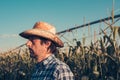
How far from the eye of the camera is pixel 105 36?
5082mm

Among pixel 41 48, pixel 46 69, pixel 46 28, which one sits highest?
pixel 46 28

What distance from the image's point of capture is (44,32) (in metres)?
4.03

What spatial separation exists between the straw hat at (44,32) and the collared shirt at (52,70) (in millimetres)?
221

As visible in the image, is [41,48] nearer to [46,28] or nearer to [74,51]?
[46,28]

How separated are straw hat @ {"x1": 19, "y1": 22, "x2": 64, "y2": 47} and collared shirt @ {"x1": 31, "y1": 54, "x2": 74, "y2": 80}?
0.73 ft

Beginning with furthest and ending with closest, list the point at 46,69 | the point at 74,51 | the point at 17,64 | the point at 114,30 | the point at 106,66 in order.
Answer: the point at 17,64 < the point at 74,51 < the point at 106,66 < the point at 114,30 < the point at 46,69

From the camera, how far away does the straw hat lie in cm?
399

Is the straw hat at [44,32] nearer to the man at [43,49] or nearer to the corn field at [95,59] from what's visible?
the man at [43,49]

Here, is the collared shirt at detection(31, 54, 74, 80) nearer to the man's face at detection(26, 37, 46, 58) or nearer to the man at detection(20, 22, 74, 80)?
the man at detection(20, 22, 74, 80)

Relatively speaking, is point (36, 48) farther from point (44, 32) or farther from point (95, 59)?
point (95, 59)

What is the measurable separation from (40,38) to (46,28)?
0.71 ft

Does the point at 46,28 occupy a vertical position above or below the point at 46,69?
above

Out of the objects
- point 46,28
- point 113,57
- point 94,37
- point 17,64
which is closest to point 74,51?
point 94,37

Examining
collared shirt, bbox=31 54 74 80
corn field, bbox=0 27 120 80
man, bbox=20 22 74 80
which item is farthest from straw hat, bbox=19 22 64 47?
corn field, bbox=0 27 120 80
